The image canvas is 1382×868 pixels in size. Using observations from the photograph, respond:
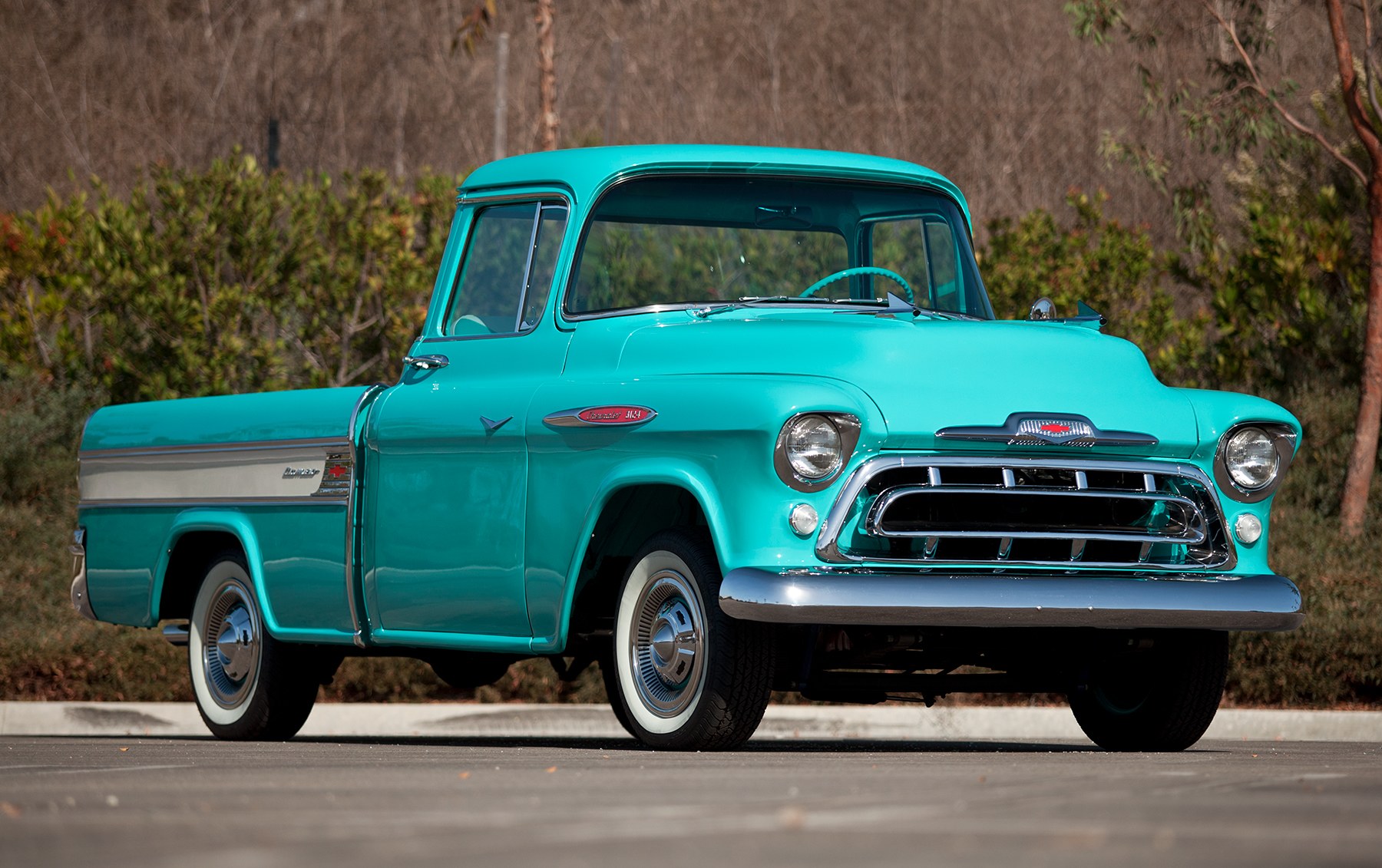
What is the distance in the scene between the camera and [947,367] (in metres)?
7.27

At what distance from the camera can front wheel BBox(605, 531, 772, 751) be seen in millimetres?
7039

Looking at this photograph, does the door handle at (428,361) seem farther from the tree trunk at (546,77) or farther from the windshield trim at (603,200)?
the tree trunk at (546,77)

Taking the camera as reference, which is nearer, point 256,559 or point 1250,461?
point 1250,461

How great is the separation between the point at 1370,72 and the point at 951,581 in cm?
1093

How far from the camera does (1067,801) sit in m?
5.05

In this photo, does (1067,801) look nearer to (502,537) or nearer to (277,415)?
(502,537)

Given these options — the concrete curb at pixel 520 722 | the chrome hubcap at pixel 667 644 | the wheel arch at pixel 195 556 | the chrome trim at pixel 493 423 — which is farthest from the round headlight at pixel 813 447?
the concrete curb at pixel 520 722

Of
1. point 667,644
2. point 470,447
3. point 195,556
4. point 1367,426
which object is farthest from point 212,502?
point 1367,426

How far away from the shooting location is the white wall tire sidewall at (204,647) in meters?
9.48

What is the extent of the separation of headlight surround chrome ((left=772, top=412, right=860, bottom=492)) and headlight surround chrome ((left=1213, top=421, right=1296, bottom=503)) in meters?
1.50

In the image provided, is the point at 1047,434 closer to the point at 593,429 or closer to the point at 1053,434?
the point at 1053,434

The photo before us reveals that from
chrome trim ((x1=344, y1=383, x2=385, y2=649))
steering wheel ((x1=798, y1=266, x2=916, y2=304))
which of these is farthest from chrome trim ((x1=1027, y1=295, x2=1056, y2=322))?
chrome trim ((x1=344, y1=383, x2=385, y2=649))

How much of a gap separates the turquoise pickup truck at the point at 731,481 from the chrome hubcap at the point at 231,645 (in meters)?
0.02

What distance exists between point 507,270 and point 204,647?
2.51 metres
